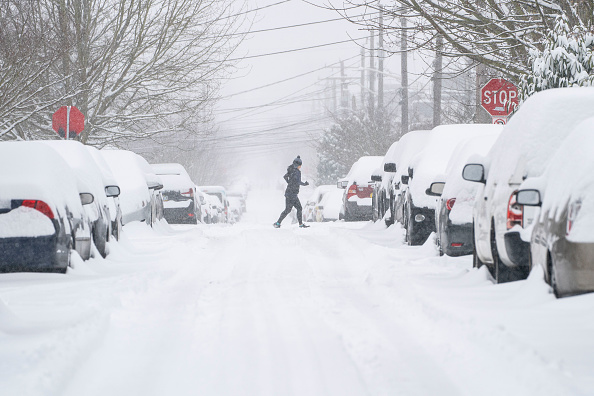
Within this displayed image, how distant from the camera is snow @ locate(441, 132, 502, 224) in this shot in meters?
11.2

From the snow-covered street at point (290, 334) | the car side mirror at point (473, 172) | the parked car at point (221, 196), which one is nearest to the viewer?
the snow-covered street at point (290, 334)

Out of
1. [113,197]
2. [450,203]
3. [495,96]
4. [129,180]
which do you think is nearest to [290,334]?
[450,203]

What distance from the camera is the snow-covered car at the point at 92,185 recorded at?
11469 millimetres

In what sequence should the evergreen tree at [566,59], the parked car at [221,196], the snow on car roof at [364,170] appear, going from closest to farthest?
the evergreen tree at [566,59]
the snow on car roof at [364,170]
the parked car at [221,196]

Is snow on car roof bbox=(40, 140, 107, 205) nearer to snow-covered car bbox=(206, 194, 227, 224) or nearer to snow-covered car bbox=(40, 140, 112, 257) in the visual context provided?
snow-covered car bbox=(40, 140, 112, 257)

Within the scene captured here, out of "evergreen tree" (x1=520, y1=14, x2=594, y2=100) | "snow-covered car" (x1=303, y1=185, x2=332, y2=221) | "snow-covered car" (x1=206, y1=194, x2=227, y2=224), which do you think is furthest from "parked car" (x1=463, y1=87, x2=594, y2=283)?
"snow-covered car" (x1=206, y1=194, x2=227, y2=224)

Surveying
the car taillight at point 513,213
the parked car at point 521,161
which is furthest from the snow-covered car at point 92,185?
the car taillight at point 513,213

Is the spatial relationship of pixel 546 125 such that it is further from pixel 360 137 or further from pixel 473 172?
pixel 360 137

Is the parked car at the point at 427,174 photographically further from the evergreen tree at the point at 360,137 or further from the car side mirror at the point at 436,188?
the evergreen tree at the point at 360,137

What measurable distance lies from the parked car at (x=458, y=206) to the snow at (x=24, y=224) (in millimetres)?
4794

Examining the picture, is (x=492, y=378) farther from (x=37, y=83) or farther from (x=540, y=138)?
(x=37, y=83)

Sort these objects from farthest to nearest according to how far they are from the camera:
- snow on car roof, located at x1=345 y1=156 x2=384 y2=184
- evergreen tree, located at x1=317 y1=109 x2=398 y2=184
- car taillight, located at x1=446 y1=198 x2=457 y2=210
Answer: evergreen tree, located at x1=317 y1=109 x2=398 y2=184 < snow on car roof, located at x1=345 y1=156 x2=384 y2=184 < car taillight, located at x1=446 y1=198 x2=457 y2=210

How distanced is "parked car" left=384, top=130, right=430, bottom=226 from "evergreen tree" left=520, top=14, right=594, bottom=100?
3.45 meters

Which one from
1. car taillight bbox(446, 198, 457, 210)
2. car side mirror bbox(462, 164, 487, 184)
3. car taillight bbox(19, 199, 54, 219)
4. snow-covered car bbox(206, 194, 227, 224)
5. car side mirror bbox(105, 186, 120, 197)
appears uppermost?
car side mirror bbox(462, 164, 487, 184)
